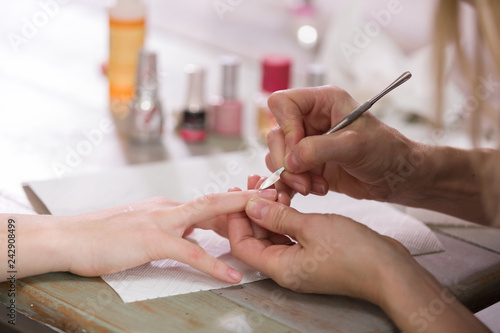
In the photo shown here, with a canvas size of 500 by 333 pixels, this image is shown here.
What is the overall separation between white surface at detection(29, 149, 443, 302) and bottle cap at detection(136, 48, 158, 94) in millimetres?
199

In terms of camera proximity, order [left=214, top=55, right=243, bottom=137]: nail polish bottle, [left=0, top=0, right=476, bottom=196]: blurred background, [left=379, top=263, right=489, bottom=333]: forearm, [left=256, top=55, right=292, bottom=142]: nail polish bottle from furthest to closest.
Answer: [left=256, top=55, right=292, bottom=142]: nail polish bottle, [left=214, top=55, right=243, bottom=137]: nail polish bottle, [left=0, top=0, right=476, bottom=196]: blurred background, [left=379, top=263, right=489, bottom=333]: forearm

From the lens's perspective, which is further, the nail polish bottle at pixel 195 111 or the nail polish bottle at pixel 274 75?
the nail polish bottle at pixel 274 75

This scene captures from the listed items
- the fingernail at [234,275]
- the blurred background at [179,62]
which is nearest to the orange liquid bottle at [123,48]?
the blurred background at [179,62]

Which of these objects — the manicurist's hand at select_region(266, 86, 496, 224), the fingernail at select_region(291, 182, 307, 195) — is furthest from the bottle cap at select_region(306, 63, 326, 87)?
the fingernail at select_region(291, 182, 307, 195)

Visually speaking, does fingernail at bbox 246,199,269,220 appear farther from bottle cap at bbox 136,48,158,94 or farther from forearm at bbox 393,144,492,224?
bottle cap at bbox 136,48,158,94

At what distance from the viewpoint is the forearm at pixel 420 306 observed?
0.66 metres

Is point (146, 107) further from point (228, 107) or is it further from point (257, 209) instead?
point (257, 209)

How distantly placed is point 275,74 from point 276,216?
30.0 inches

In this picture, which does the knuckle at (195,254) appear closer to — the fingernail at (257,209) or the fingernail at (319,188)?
the fingernail at (257,209)

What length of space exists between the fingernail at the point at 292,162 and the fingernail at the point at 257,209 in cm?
5

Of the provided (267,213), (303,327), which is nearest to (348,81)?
(267,213)

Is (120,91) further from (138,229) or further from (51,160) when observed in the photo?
(138,229)

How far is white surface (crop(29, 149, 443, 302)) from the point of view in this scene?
734 mm

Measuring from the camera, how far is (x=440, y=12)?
2.90ft
